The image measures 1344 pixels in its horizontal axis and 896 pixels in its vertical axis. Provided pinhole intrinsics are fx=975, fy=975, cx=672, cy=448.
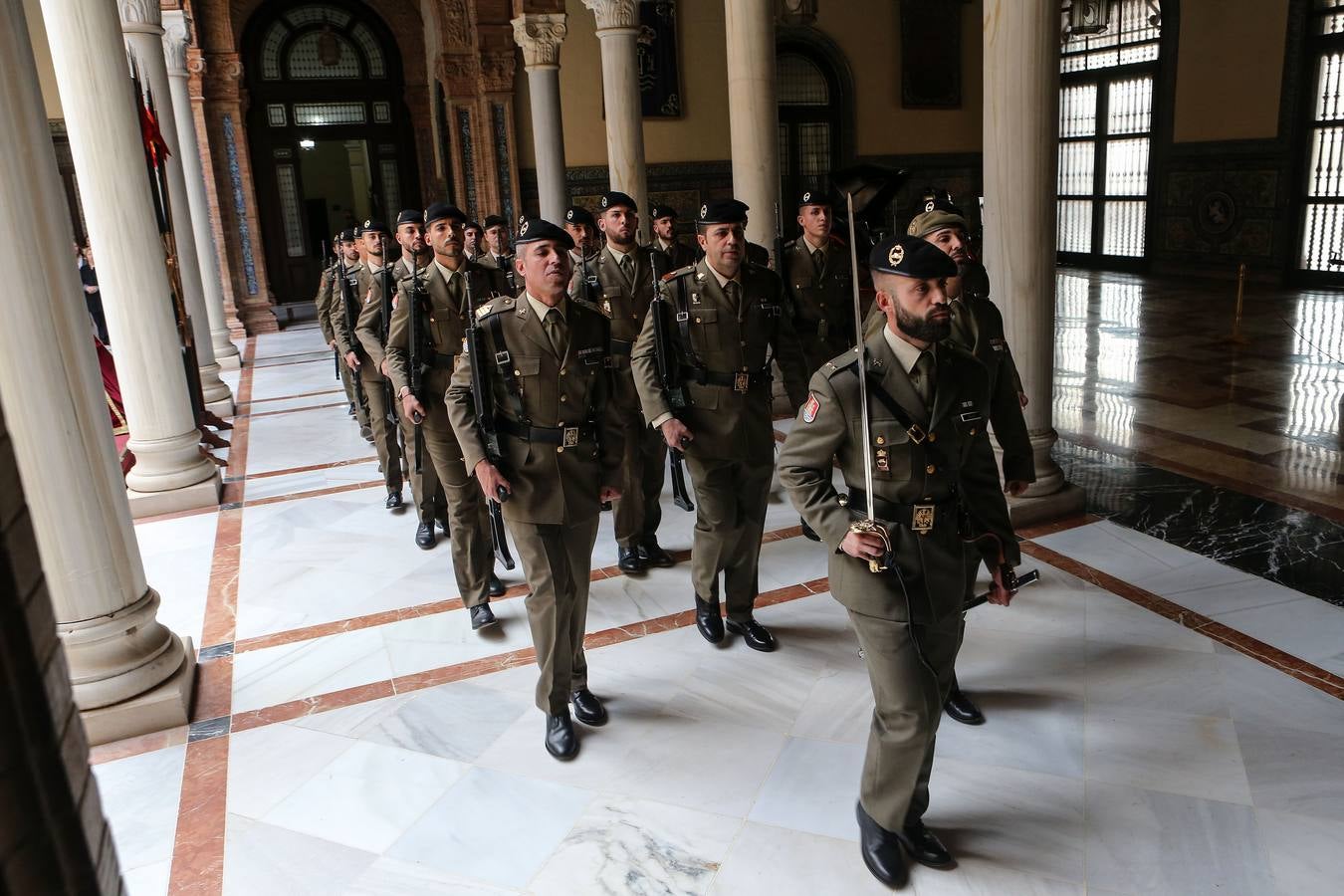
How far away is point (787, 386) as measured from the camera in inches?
212

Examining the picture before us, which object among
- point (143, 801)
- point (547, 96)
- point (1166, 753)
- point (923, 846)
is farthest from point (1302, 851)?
point (547, 96)

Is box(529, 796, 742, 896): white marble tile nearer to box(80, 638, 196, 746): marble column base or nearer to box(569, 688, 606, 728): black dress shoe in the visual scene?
box(569, 688, 606, 728): black dress shoe

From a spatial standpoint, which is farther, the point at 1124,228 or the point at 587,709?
the point at 1124,228

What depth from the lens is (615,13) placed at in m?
8.77

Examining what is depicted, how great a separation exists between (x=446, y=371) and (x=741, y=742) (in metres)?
2.40

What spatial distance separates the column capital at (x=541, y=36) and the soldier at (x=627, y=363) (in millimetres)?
6462

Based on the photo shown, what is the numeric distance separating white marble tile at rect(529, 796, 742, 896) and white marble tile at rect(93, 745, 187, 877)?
49.1 inches

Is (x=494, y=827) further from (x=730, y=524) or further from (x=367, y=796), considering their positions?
(x=730, y=524)

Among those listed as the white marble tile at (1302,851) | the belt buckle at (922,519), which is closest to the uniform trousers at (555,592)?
the belt buckle at (922,519)

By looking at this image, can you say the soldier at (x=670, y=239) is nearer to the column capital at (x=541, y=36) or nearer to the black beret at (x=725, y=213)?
the black beret at (x=725, y=213)

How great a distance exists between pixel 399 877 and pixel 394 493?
384 centimetres

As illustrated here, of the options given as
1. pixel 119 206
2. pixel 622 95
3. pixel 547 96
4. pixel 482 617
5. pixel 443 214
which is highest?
pixel 547 96

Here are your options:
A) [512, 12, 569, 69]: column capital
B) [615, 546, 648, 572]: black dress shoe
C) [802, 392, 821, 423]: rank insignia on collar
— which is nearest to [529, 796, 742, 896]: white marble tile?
[802, 392, 821, 423]: rank insignia on collar

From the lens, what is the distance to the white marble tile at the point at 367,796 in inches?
120
